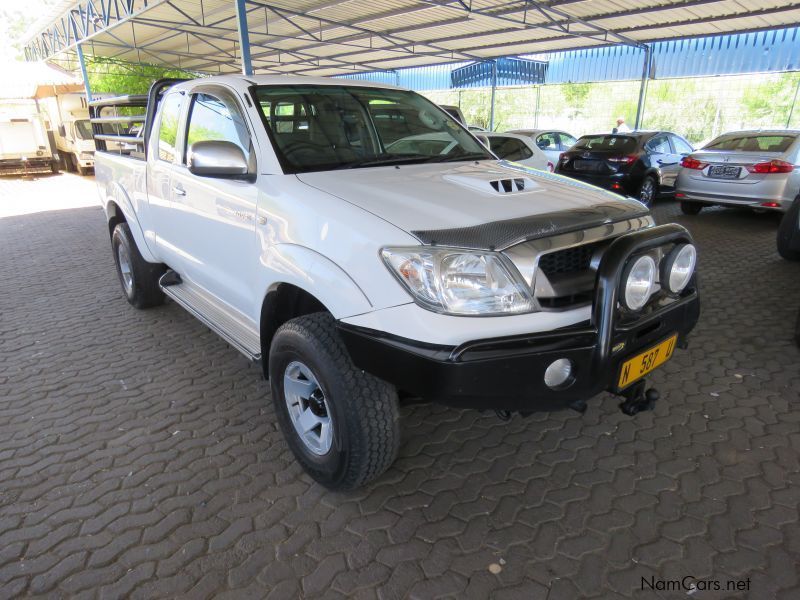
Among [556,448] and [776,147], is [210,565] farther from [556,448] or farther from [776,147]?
[776,147]

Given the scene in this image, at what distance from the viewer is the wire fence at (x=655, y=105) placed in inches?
917

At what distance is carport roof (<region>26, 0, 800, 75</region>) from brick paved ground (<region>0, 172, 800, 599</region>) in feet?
36.0

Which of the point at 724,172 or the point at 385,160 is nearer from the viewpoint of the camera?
the point at 385,160

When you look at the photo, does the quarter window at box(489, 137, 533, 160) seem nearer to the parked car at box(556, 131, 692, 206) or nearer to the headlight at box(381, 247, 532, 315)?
the parked car at box(556, 131, 692, 206)

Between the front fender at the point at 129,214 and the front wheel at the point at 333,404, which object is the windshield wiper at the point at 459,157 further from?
the front fender at the point at 129,214

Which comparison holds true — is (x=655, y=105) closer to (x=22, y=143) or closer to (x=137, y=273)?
(x=22, y=143)

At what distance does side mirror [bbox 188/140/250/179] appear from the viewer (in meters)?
2.54

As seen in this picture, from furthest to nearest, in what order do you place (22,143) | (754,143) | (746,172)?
1. (22,143)
2. (754,143)
3. (746,172)

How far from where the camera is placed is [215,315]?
3305mm

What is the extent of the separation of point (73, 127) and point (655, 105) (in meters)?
28.3

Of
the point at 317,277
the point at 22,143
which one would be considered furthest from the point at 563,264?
the point at 22,143

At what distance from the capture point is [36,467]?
2.74 m

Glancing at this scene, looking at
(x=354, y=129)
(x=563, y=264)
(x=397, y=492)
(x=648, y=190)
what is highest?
(x=354, y=129)

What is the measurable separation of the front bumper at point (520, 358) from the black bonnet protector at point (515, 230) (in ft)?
0.61
